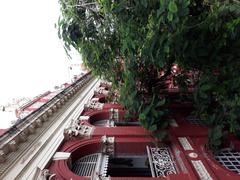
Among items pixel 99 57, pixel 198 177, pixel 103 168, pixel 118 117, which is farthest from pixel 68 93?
pixel 198 177

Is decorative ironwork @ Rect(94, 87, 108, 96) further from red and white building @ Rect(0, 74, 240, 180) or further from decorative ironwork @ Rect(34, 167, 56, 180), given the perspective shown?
decorative ironwork @ Rect(34, 167, 56, 180)

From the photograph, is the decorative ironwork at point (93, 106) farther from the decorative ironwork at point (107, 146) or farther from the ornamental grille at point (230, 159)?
the ornamental grille at point (230, 159)

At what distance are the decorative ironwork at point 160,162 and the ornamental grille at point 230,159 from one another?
4.99 ft

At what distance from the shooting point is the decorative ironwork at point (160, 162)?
710 cm

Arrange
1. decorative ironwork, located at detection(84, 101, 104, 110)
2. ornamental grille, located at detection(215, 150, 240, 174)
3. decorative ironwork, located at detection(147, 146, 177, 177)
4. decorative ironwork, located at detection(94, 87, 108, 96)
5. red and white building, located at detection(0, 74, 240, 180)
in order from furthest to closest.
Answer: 1. decorative ironwork, located at detection(94, 87, 108, 96)
2. decorative ironwork, located at detection(84, 101, 104, 110)
3. ornamental grille, located at detection(215, 150, 240, 174)
4. decorative ironwork, located at detection(147, 146, 177, 177)
5. red and white building, located at detection(0, 74, 240, 180)

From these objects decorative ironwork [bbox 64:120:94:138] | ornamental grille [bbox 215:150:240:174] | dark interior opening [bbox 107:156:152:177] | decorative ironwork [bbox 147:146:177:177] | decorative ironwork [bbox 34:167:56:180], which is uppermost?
decorative ironwork [bbox 64:120:94:138]

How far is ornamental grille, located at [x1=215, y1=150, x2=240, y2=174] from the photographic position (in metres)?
7.46

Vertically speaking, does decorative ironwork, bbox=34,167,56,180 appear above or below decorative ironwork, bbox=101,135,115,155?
above

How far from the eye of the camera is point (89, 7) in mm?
8211

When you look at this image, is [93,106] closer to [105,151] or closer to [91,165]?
[105,151]

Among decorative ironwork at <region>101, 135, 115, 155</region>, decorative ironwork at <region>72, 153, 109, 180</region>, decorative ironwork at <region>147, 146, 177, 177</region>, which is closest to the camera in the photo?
decorative ironwork at <region>147, 146, 177, 177</region>

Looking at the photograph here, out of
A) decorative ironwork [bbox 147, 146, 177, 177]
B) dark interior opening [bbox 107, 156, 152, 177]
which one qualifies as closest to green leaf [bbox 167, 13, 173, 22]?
decorative ironwork [bbox 147, 146, 177, 177]

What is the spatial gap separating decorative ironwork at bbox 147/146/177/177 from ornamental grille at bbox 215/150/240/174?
152 centimetres

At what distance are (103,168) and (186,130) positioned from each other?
3377mm
